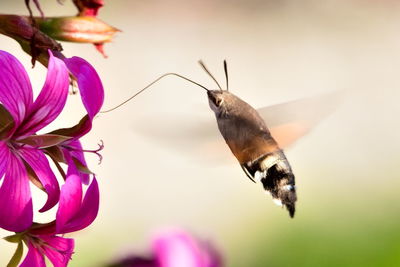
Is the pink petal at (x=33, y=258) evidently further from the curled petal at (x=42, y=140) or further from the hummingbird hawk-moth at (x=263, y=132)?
the hummingbird hawk-moth at (x=263, y=132)

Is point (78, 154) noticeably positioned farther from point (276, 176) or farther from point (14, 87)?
point (276, 176)

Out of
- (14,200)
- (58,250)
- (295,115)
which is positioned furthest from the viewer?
(295,115)

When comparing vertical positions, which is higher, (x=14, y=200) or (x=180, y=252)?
(x=14, y=200)

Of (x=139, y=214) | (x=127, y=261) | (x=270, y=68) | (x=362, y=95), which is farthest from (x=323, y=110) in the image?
(x=270, y=68)

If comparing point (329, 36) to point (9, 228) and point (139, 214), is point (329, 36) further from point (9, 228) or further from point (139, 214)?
point (9, 228)

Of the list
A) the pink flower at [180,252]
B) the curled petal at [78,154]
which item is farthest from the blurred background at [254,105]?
the curled petal at [78,154]

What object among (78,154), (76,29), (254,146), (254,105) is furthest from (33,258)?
(254,105)

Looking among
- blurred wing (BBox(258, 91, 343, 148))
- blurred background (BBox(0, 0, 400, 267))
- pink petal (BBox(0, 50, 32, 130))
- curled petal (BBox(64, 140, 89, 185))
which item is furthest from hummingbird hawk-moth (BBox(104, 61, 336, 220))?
blurred background (BBox(0, 0, 400, 267))

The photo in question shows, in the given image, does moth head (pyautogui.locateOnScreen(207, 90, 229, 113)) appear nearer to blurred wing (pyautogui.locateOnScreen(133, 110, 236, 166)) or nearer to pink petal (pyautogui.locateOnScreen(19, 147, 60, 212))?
blurred wing (pyautogui.locateOnScreen(133, 110, 236, 166))

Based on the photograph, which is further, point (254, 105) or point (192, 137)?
point (254, 105)
